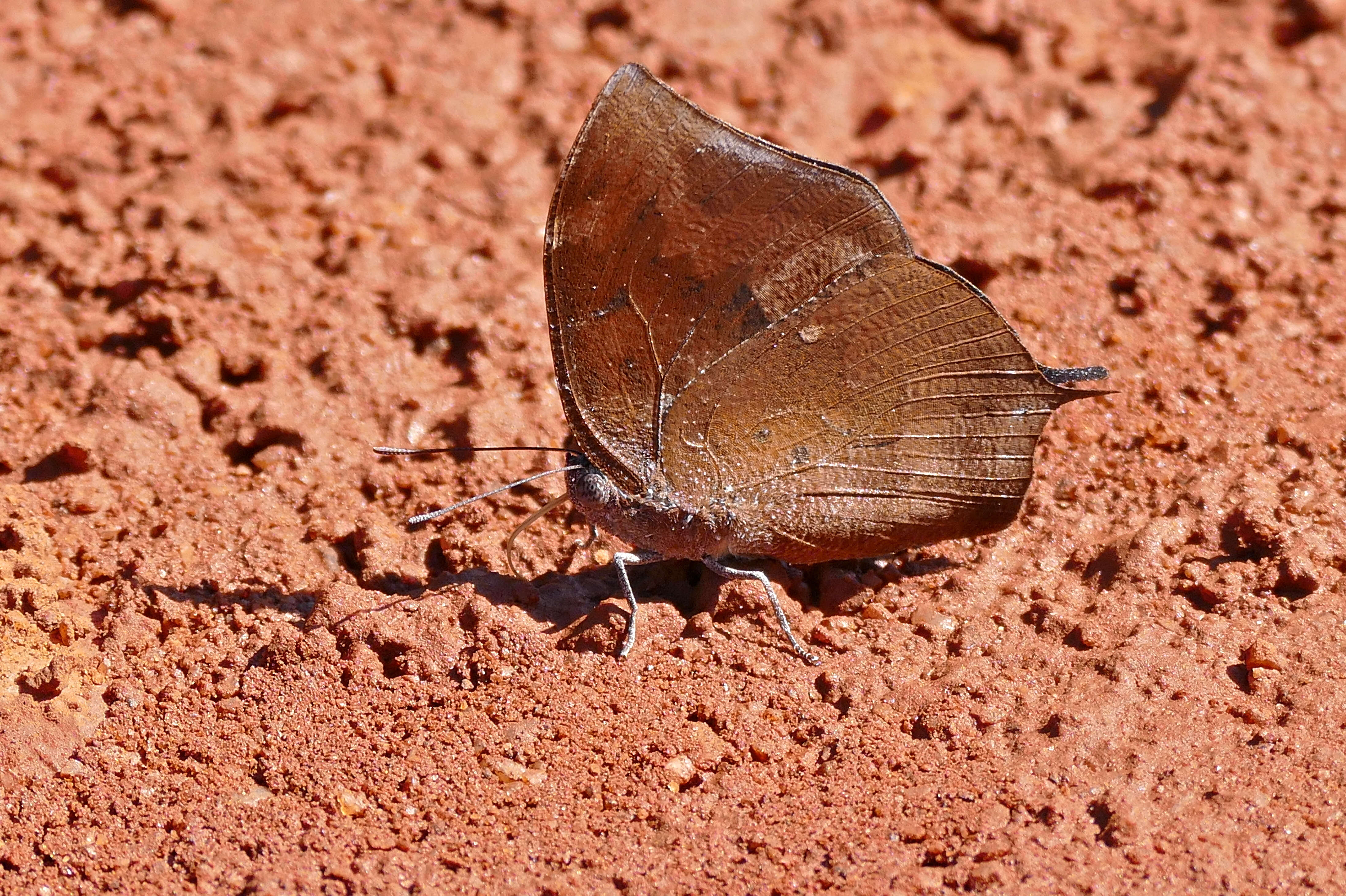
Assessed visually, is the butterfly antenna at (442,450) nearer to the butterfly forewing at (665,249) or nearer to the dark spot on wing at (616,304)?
the butterfly forewing at (665,249)

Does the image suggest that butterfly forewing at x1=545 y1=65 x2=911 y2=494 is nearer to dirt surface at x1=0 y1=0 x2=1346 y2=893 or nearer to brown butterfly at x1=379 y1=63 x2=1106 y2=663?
brown butterfly at x1=379 y1=63 x2=1106 y2=663

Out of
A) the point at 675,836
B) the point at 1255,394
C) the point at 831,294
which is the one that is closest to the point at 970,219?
the point at 1255,394

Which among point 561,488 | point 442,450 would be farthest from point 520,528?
point 561,488

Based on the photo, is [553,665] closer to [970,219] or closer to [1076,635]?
[1076,635]

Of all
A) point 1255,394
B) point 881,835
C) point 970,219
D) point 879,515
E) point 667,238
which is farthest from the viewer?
point 970,219

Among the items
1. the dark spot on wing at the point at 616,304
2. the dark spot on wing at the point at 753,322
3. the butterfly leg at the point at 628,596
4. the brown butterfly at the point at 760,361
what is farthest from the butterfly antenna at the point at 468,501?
the dark spot on wing at the point at 753,322

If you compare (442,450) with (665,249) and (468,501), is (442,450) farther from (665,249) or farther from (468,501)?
(665,249)

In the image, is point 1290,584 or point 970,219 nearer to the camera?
point 1290,584
